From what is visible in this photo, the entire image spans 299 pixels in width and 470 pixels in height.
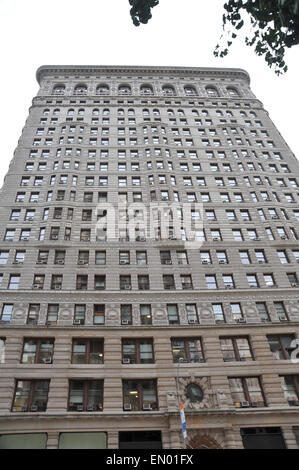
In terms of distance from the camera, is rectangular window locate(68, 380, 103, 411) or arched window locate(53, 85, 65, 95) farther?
arched window locate(53, 85, 65, 95)

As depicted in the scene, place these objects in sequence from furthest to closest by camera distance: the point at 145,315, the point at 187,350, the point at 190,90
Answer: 1. the point at 190,90
2. the point at 145,315
3. the point at 187,350

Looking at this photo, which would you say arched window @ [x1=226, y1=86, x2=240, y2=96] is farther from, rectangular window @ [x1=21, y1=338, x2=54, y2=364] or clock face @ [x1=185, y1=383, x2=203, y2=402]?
rectangular window @ [x1=21, y1=338, x2=54, y2=364]

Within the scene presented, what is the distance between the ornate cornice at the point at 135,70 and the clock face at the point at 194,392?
53440 millimetres

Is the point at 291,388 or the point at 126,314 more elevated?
the point at 126,314

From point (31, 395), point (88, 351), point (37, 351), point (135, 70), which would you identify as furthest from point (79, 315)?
point (135, 70)

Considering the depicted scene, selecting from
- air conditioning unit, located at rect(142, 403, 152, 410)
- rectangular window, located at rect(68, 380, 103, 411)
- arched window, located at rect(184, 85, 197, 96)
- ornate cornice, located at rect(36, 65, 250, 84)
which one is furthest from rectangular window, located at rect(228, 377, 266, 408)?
ornate cornice, located at rect(36, 65, 250, 84)

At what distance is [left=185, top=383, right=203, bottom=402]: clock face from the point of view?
85.1 ft

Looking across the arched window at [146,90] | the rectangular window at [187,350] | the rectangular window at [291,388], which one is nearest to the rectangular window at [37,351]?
the rectangular window at [187,350]

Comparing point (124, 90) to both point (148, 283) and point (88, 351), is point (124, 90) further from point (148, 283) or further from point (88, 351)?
point (88, 351)

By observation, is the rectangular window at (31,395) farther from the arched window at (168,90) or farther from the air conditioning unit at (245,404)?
the arched window at (168,90)

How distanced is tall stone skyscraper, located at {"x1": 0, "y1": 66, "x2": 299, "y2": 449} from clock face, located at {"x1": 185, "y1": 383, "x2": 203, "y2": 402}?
11 centimetres

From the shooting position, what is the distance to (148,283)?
32.3m

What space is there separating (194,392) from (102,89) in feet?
165

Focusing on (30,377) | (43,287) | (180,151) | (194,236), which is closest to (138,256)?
(194,236)
